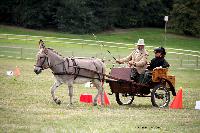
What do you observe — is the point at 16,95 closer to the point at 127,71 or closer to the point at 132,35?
the point at 127,71

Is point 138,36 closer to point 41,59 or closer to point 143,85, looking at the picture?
point 143,85

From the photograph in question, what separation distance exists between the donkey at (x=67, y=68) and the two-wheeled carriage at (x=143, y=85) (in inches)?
19.1

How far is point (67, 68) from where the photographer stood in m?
19.6

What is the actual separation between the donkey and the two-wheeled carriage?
484 mm

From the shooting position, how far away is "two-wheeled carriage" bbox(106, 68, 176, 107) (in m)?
20.0

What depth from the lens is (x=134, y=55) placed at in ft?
67.2

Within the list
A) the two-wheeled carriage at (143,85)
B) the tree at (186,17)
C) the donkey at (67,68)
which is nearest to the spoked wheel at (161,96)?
the two-wheeled carriage at (143,85)

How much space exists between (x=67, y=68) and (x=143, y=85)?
2.46m

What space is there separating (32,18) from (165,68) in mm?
61846

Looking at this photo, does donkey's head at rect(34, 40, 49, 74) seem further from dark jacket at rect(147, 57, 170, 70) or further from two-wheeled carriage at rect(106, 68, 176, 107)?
dark jacket at rect(147, 57, 170, 70)

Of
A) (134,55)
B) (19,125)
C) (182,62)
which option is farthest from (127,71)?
(182,62)

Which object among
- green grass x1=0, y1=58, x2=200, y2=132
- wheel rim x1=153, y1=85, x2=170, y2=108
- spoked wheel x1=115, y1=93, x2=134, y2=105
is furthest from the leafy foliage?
wheel rim x1=153, y1=85, x2=170, y2=108

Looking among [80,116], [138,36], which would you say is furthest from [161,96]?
[138,36]

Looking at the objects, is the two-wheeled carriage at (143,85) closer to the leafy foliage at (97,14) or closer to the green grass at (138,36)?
the green grass at (138,36)
